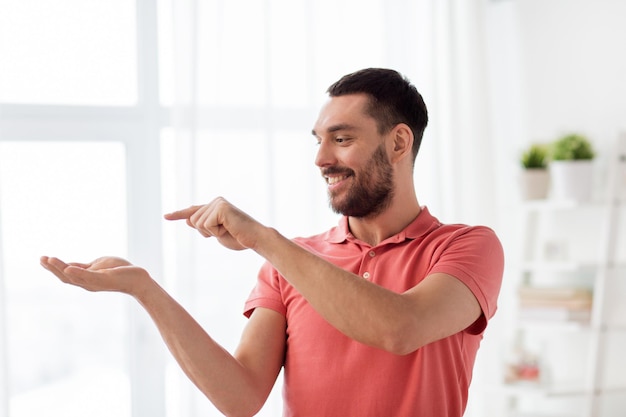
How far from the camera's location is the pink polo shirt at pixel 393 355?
1.72 meters

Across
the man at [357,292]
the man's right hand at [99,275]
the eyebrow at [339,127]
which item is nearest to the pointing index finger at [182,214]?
the man at [357,292]

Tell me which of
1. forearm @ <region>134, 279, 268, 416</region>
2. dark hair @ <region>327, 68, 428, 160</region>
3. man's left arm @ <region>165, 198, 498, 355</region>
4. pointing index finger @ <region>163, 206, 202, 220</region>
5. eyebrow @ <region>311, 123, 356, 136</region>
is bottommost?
forearm @ <region>134, 279, 268, 416</region>

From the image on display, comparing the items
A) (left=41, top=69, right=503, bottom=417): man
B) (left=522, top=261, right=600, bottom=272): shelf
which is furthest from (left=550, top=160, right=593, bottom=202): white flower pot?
(left=41, top=69, right=503, bottom=417): man

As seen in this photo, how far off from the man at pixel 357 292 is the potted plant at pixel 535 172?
1.85 meters

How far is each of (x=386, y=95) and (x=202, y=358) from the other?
707 mm

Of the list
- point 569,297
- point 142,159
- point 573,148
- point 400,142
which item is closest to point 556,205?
point 573,148

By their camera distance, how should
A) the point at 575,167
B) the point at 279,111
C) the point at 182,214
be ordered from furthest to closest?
the point at 575,167 < the point at 279,111 < the point at 182,214

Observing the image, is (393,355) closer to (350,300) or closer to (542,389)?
(350,300)

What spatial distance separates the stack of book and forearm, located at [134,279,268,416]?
6.89ft

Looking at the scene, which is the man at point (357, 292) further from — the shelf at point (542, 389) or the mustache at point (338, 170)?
the shelf at point (542, 389)

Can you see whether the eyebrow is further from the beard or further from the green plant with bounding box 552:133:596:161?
the green plant with bounding box 552:133:596:161

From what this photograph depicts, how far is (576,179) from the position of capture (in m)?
3.56

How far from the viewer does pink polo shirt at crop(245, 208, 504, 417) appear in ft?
5.65

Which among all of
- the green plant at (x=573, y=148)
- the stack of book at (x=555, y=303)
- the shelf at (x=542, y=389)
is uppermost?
the green plant at (x=573, y=148)
